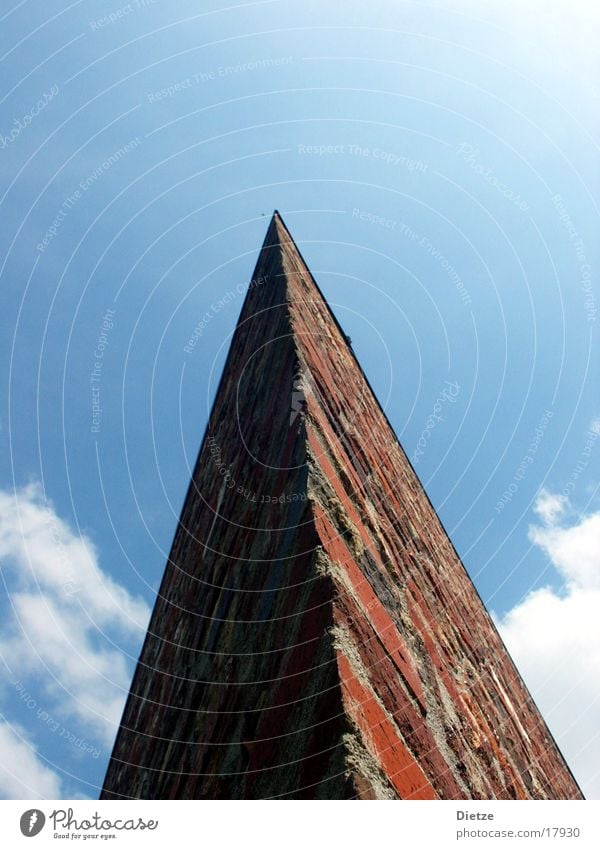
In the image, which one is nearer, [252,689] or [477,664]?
[252,689]

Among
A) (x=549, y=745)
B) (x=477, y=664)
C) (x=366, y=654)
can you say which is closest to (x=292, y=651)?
(x=366, y=654)

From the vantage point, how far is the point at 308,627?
162 cm

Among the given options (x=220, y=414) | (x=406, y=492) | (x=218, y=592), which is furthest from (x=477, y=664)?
(x=220, y=414)

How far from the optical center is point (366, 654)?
1663 millimetres

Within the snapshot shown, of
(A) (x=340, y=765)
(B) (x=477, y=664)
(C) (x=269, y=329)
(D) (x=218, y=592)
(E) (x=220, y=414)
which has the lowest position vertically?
(A) (x=340, y=765)

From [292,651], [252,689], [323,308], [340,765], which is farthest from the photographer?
[323,308]

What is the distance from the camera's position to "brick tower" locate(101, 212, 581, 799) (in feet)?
5.08

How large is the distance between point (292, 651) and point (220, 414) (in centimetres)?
236

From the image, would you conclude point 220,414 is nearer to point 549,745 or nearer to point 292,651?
point 292,651

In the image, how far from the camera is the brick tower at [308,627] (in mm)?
1550
